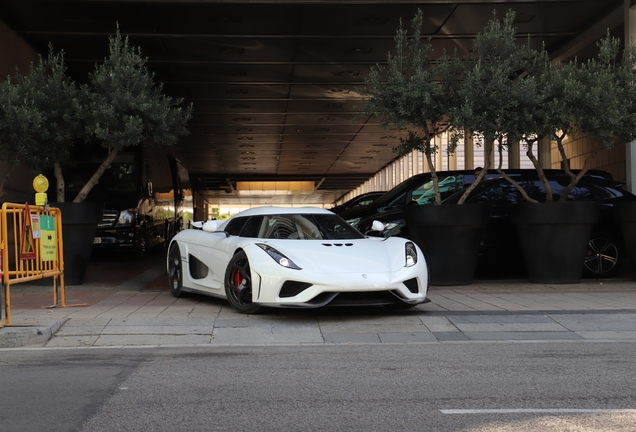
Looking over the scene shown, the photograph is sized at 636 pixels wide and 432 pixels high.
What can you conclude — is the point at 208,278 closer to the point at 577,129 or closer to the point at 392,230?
the point at 392,230

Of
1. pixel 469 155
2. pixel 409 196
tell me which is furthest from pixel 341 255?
pixel 469 155

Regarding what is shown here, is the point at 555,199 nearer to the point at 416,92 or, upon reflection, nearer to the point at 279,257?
the point at 416,92

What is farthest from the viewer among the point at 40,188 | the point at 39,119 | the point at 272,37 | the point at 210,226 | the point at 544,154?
the point at 544,154

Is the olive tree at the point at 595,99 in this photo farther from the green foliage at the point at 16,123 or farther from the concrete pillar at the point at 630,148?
the green foliage at the point at 16,123

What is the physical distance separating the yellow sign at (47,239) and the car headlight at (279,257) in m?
2.44

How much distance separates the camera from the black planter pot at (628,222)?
35.0ft

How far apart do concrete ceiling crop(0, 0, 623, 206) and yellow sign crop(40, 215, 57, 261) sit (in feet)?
20.7

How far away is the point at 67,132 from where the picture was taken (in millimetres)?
10875

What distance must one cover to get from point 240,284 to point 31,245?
226 centimetres

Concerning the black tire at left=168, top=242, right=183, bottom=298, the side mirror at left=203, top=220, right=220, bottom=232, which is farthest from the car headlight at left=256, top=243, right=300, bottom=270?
the black tire at left=168, top=242, right=183, bottom=298

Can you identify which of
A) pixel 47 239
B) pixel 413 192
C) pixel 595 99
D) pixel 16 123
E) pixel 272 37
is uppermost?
pixel 272 37

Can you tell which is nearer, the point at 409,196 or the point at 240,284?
the point at 240,284

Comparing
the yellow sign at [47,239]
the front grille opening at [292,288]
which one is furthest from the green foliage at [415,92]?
the yellow sign at [47,239]

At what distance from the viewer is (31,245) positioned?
784 cm
